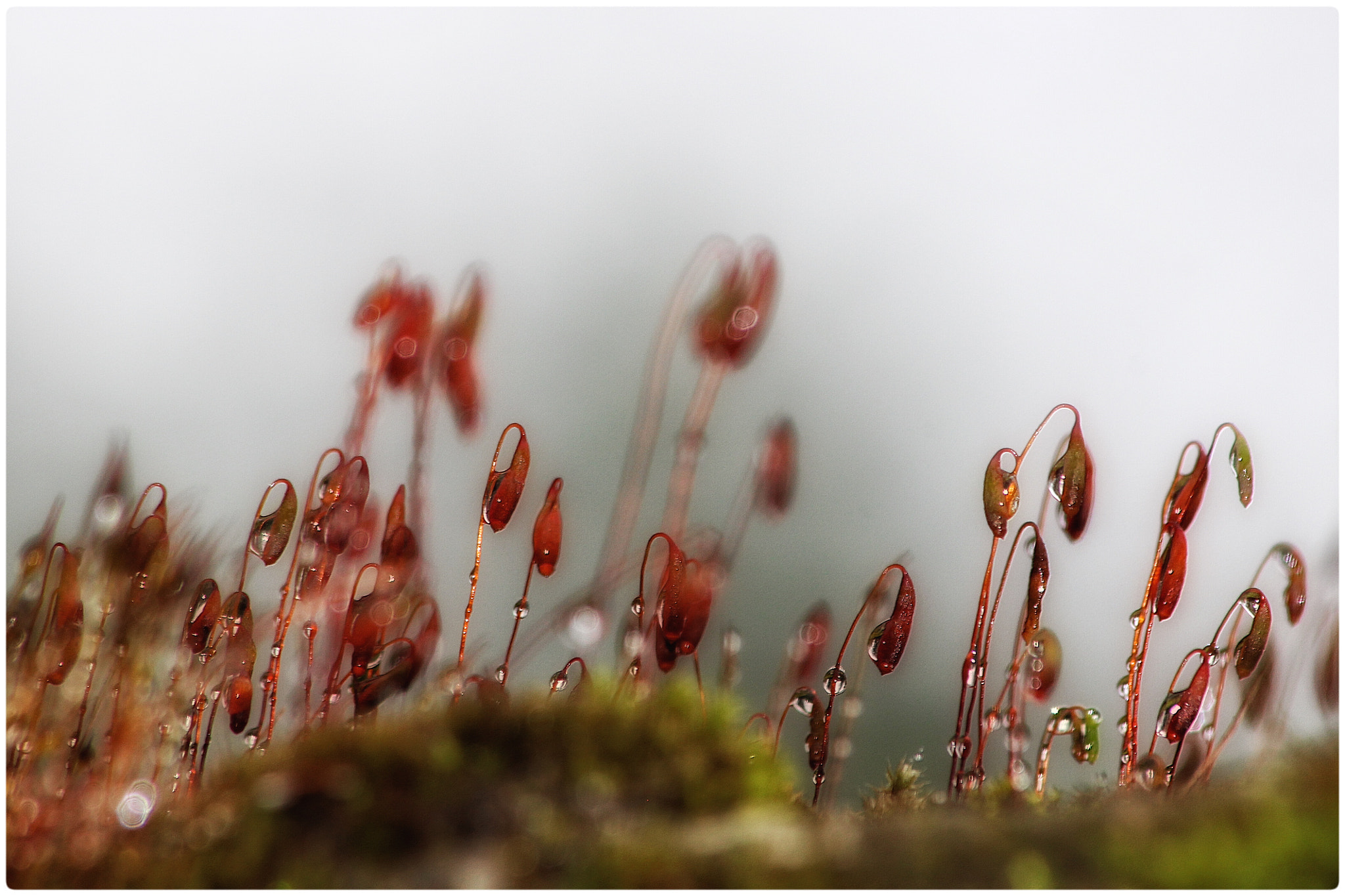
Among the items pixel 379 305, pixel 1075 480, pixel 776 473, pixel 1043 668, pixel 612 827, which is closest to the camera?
pixel 612 827

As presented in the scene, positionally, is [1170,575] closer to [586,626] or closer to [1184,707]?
[1184,707]

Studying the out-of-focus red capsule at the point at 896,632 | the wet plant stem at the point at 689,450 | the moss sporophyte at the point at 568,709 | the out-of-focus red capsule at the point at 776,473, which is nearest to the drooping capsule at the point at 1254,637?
the moss sporophyte at the point at 568,709

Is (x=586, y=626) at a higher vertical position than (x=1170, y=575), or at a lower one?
lower

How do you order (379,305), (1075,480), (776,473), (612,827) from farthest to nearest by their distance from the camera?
(776,473), (379,305), (1075,480), (612,827)

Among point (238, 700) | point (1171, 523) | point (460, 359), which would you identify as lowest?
point (238, 700)

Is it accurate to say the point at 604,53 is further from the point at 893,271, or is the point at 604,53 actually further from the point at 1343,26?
the point at 1343,26

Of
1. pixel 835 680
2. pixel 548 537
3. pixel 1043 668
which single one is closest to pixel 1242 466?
pixel 1043 668

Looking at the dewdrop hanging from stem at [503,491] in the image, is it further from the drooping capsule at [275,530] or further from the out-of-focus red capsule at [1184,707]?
the out-of-focus red capsule at [1184,707]
